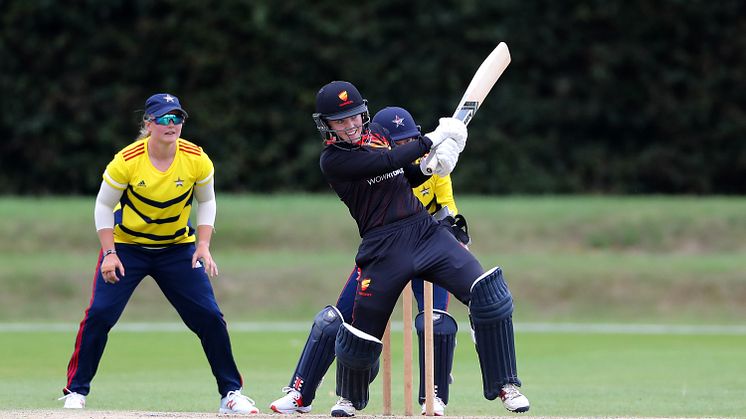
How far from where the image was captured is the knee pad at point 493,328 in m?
6.55

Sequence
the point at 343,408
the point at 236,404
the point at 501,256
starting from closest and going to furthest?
the point at 343,408 < the point at 236,404 < the point at 501,256

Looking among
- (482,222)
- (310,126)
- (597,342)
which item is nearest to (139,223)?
(597,342)

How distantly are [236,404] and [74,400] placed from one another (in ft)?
3.05

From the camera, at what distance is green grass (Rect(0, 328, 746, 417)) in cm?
816

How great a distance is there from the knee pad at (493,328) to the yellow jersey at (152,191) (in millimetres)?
1890

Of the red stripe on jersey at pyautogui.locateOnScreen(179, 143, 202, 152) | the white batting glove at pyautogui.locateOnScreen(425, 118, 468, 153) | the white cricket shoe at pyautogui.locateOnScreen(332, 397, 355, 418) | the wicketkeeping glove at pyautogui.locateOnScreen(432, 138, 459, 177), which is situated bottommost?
the white cricket shoe at pyautogui.locateOnScreen(332, 397, 355, 418)

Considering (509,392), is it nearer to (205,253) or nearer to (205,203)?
(205,253)

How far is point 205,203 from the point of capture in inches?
305

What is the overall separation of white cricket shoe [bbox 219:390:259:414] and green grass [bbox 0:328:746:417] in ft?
0.70

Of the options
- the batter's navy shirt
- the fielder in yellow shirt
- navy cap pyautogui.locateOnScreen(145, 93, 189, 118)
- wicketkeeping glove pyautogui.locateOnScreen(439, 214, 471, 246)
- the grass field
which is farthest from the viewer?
the grass field

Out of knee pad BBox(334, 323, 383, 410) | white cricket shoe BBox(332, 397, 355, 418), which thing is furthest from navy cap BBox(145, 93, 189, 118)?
white cricket shoe BBox(332, 397, 355, 418)

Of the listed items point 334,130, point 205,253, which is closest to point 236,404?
point 205,253

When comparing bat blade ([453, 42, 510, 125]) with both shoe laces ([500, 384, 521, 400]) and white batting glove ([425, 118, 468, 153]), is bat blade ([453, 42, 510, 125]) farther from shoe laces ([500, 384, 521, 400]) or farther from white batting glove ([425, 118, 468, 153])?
shoe laces ([500, 384, 521, 400])

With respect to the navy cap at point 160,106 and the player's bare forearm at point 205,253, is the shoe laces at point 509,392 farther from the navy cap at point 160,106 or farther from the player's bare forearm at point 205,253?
the navy cap at point 160,106
